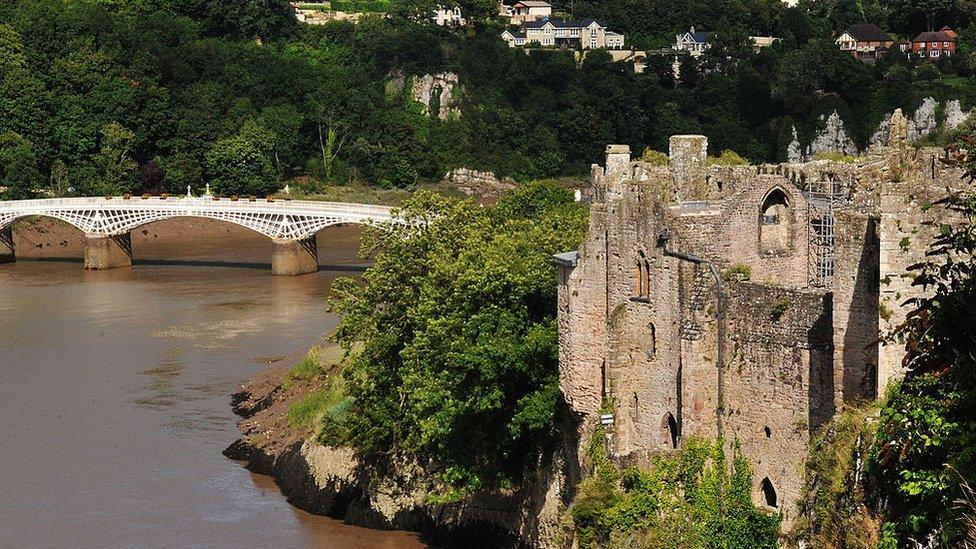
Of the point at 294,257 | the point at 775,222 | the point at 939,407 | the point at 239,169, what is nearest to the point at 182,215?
the point at 294,257

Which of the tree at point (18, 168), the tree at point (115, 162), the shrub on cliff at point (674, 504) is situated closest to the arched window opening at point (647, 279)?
the shrub on cliff at point (674, 504)

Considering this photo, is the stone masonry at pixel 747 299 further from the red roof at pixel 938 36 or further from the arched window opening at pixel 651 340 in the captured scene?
the red roof at pixel 938 36

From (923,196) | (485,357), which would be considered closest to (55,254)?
(485,357)

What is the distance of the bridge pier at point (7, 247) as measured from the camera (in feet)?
410

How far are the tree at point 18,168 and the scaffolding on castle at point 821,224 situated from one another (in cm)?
10201

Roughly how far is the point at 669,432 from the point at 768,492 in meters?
3.64

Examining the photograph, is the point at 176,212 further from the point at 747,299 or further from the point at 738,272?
the point at 747,299

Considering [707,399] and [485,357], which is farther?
[485,357]

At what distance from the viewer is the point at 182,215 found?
12500 cm

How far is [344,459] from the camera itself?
5928 cm

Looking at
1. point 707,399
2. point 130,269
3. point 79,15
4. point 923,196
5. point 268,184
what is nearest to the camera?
point 923,196

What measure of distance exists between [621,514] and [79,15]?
132 meters

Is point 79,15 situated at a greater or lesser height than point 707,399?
greater

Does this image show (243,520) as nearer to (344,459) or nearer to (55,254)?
(344,459)
